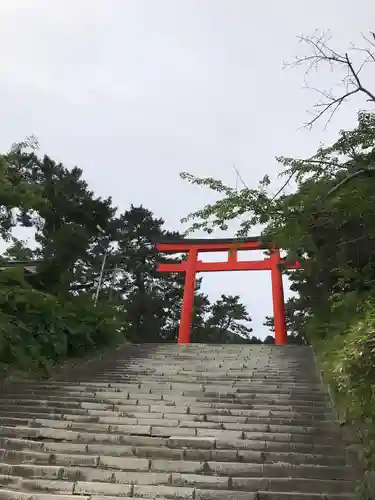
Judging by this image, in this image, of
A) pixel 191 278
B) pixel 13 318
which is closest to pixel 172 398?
pixel 13 318

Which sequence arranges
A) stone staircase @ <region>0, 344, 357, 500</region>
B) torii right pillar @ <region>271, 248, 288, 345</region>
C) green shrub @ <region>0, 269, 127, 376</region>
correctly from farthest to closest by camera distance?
torii right pillar @ <region>271, 248, 288, 345</region> < green shrub @ <region>0, 269, 127, 376</region> < stone staircase @ <region>0, 344, 357, 500</region>

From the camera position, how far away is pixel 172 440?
16.5 ft

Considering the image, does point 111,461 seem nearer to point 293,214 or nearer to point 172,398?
point 172,398

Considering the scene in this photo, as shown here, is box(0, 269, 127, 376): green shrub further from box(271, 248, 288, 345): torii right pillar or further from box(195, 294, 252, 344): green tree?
box(195, 294, 252, 344): green tree

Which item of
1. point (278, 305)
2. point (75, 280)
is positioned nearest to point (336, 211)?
point (278, 305)

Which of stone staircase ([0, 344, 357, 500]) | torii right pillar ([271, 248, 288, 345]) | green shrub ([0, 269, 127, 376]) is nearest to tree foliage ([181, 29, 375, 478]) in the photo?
stone staircase ([0, 344, 357, 500])

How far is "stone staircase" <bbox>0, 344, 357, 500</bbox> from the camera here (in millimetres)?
4090

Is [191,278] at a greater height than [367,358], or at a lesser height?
greater

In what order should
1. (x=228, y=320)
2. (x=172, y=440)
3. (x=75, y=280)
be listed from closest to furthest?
(x=172, y=440), (x=75, y=280), (x=228, y=320)

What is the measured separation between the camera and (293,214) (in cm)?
559

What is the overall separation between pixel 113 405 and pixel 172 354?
5.47 m

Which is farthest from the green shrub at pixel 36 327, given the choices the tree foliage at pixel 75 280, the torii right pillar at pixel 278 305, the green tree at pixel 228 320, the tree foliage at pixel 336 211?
the green tree at pixel 228 320

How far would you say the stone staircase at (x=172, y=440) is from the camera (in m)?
4.09

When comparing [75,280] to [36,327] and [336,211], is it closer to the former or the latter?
[36,327]
